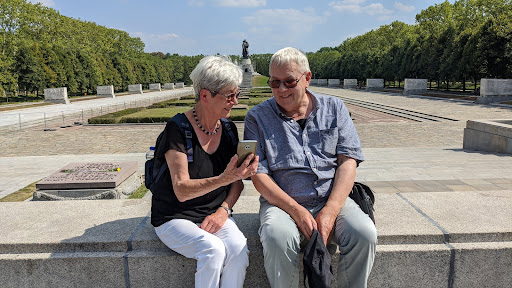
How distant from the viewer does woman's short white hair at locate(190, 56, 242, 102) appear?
2314mm

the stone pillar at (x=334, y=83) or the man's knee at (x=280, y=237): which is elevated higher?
the stone pillar at (x=334, y=83)

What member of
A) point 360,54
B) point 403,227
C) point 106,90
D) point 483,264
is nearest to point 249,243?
point 403,227

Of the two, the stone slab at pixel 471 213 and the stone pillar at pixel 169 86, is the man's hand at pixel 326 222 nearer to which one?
the stone slab at pixel 471 213

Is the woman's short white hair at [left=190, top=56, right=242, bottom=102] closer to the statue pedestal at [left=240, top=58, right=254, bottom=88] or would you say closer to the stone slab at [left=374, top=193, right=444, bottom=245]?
the stone slab at [left=374, top=193, right=444, bottom=245]

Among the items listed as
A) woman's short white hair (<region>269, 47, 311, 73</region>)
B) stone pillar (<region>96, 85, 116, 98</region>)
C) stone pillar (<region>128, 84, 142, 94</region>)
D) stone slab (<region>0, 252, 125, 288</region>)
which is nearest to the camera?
stone slab (<region>0, 252, 125, 288</region>)

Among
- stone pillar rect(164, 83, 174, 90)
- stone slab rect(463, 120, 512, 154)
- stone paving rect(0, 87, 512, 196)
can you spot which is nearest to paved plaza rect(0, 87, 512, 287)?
stone paving rect(0, 87, 512, 196)

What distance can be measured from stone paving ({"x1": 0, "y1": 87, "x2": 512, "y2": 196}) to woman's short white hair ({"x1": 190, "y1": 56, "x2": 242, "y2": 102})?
3450 mm

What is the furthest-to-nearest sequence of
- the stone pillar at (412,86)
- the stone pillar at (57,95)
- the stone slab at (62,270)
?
the stone pillar at (412,86) < the stone pillar at (57,95) < the stone slab at (62,270)

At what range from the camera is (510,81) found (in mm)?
24031

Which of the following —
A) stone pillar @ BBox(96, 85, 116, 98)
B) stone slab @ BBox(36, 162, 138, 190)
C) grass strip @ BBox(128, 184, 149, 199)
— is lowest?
grass strip @ BBox(128, 184, 149, 199)

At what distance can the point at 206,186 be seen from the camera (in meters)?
2.24

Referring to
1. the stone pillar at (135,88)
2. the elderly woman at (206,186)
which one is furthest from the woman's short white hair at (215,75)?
the stone pillar at (135,88)

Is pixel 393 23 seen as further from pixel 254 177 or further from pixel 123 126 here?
pixel 254 177

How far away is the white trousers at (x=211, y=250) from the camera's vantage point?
6.92 ft
